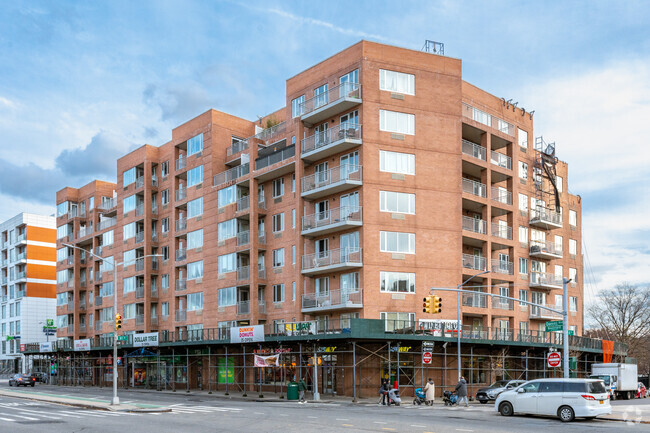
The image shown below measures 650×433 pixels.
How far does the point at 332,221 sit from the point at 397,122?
8.99 m

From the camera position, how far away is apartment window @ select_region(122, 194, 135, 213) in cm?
7667

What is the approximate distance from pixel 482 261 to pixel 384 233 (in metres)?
10.2

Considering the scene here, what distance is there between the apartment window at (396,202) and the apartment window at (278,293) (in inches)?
472

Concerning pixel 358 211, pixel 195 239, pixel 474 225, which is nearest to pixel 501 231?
pixel 474 225

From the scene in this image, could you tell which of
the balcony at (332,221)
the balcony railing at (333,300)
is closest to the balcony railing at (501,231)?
the balcony at (332,221)

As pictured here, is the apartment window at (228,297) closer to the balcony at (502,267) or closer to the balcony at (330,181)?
the balcony at (330,181)

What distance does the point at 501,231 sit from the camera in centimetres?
5853

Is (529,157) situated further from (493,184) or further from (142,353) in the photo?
(142,353)

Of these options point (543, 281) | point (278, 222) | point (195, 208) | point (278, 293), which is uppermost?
point (195, 208)

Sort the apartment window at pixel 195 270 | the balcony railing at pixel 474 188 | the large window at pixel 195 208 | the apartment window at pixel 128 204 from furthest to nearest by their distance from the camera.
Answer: the apartment window at pixel 128 204
the large window at pixel 195 208
the apartment window at pixel 195 270
the balcony railing at pixel 474 188

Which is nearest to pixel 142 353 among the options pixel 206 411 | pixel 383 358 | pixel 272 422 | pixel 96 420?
pixel 383 358

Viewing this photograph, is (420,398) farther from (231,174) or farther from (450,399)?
(231,174)

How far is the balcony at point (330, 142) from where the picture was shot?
50.7 metres

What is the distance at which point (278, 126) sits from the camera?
62.8m
